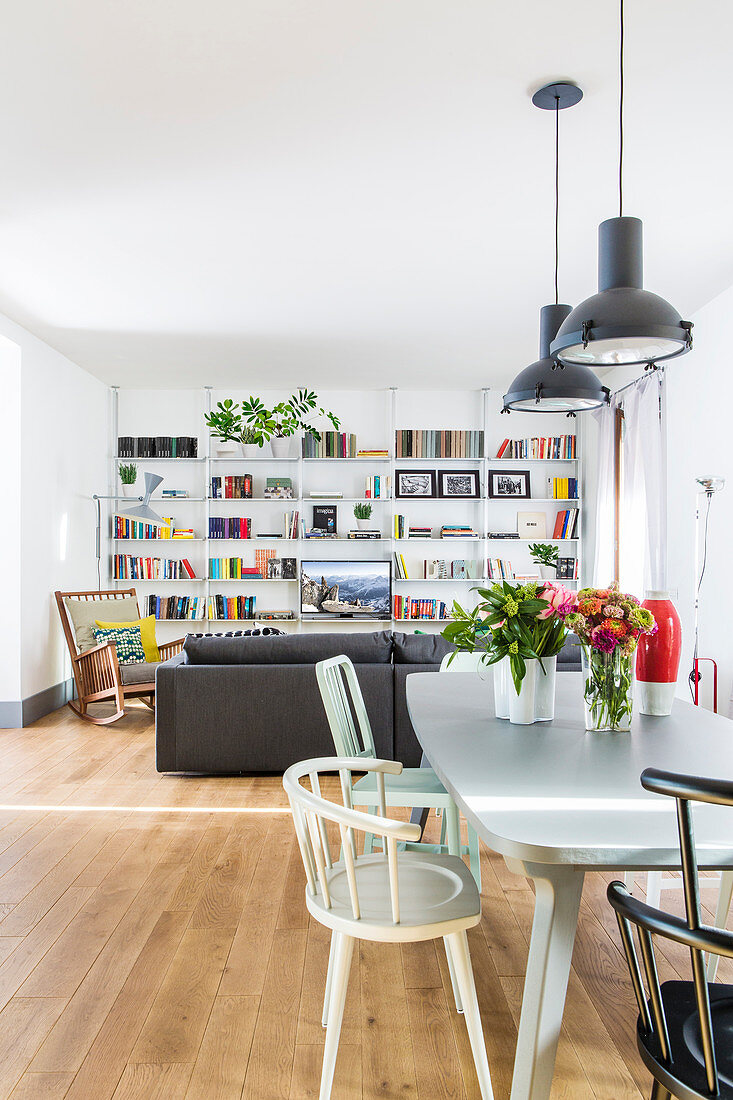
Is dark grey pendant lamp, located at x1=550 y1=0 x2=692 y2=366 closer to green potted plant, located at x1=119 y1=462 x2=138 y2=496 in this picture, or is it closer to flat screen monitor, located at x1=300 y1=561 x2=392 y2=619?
flat screen monitor, located at x1=300 y1=561 x2=392 y2=619

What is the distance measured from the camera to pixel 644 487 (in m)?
6.20

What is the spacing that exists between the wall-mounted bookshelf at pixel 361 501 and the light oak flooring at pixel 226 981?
4.38 m

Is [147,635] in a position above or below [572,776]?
below

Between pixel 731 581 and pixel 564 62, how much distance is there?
3.12 m

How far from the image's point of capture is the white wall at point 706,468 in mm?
4945

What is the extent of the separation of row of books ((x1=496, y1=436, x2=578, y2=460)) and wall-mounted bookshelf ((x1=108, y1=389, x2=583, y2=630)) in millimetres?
69

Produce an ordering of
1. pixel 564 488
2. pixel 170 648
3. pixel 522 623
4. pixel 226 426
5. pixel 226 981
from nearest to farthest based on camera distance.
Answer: pixel 522 623 → pixel 226 981 → pixel 170 648 → pixel 226 426 → pixel 564 488

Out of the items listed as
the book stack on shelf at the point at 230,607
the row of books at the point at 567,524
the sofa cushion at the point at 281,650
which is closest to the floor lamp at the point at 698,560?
the sofa cushion at the point at 281,650

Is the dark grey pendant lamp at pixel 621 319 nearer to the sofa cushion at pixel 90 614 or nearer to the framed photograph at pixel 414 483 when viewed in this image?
the sofa cushion at pixel 90 614

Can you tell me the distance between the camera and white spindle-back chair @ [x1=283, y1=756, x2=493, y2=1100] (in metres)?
1.64

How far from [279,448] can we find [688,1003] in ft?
22.8

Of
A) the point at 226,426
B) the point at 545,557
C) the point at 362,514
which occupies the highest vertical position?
the point at 226,426

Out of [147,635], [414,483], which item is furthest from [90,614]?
[414,483]

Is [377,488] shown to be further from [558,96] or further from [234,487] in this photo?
[558,96]
